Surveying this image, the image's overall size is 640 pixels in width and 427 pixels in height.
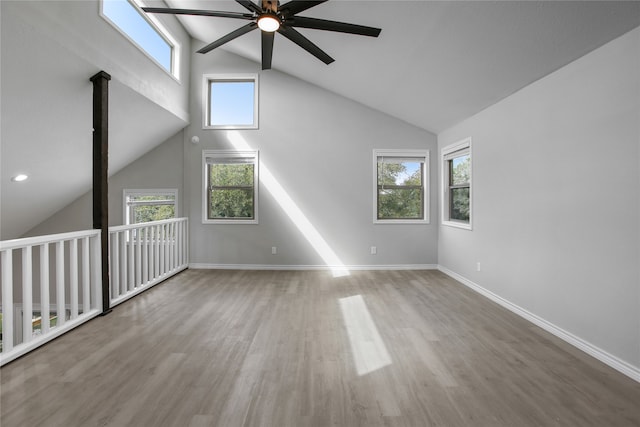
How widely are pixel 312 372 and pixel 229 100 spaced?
4.91m

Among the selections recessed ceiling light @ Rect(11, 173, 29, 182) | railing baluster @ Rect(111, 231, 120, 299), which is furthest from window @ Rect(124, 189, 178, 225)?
railing baluster @ Rect(111, 231, 120, 299)

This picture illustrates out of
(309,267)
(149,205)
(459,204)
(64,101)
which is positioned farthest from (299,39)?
(149,205)

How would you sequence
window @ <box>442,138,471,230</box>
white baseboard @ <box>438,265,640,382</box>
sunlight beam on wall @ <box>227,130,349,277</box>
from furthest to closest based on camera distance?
sunlight beam on wall @ <box>227,130,349,277</box> < window @ <box>442,138,471,230</box> < white baseboard @ <box>438,265,640,382</box>

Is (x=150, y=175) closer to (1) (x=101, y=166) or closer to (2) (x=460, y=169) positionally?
(1) (x=101, y=166)

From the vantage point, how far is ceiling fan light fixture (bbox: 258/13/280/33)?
2.29m

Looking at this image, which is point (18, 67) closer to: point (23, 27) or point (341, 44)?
point (23, 27)

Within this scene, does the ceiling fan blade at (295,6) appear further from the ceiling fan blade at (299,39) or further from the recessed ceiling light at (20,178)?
the recessed ceiling light at (20,178)

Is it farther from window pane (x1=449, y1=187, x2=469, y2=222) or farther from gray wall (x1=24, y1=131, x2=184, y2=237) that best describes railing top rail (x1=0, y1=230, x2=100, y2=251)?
window pane (x1=449, y1=187, x2=469, y2=222)

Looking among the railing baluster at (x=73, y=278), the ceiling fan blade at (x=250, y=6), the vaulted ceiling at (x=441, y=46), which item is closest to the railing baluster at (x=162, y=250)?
the railing baluster at (x=73, y=278)

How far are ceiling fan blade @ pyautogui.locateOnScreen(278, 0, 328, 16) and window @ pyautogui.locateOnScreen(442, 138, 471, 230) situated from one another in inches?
118

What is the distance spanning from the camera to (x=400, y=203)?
549cm

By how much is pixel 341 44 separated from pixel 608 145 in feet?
9.27

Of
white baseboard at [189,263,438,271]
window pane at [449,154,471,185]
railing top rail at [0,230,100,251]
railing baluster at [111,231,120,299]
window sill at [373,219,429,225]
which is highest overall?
window pane at [449,154,471,185]

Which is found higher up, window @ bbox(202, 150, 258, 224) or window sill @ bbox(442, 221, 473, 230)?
window @ bbox(202, 150, 258, 224)
